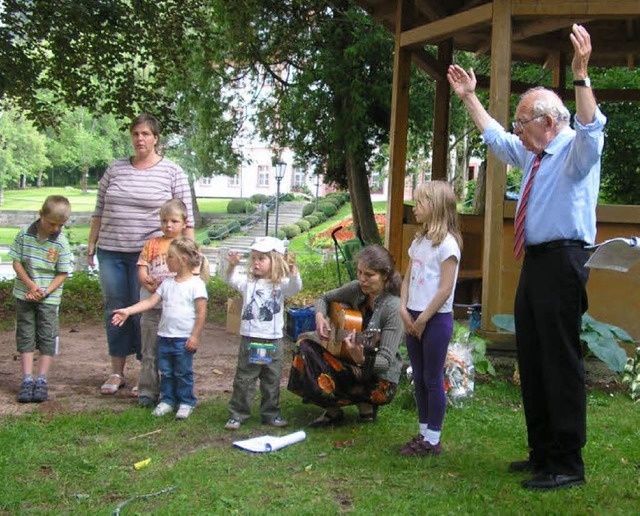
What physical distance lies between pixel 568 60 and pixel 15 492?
29.2 feet

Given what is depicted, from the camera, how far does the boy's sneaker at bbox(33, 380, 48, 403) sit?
16.4 feet

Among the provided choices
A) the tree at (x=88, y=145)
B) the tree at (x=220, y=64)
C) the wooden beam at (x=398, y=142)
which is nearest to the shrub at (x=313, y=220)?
the tree at (x=220, y=64)

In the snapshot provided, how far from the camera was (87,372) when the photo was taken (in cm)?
609

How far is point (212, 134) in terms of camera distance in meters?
15.2

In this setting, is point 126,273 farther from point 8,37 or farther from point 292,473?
point 8,37

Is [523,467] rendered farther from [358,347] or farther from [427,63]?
[427,63]

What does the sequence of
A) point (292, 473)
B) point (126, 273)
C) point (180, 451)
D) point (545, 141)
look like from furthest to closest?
point (126, 273) → point (180, 451) → point (292, 473) → point (545, 141)

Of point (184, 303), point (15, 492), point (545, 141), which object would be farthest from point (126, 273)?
point (545, 141)

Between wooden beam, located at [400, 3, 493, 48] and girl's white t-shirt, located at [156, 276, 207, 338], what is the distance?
3.37m

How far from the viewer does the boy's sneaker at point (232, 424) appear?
449cm

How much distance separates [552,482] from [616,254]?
113 cm

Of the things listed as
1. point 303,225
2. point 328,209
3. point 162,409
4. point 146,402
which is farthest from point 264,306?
point 328,209

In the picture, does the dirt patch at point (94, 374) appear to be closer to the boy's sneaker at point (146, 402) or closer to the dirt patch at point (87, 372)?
the dirt patch at point (87, 372)

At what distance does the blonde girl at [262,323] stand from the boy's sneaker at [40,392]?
4.60 ft
